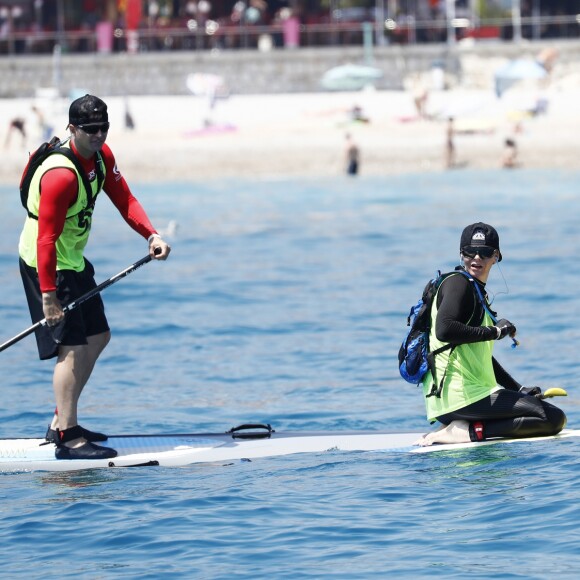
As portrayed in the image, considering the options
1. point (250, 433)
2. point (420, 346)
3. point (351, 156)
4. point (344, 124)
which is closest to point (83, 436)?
point (250, 433)

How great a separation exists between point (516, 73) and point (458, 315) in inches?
1240

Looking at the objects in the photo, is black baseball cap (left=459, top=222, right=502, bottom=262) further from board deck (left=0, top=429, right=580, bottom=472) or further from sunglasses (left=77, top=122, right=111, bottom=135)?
sunglasses (left=77, top=122, right=111, bottom=135)

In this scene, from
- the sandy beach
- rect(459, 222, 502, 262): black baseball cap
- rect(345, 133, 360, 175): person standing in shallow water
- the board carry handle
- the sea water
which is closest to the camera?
the sea water

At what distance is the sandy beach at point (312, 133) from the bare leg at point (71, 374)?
27064 mm

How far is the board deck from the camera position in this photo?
25.9 feet

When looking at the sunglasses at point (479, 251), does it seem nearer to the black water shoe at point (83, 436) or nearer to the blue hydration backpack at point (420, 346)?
the blue hydration backpack at point (420, 346)

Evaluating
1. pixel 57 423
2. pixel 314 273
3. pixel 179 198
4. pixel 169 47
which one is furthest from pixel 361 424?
pixel 169 47

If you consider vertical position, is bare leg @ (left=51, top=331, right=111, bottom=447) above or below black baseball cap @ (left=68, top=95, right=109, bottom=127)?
below

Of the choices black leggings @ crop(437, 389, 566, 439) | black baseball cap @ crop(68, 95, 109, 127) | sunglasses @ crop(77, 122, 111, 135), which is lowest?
black leggings @ crop(437, 389, 566, 439)

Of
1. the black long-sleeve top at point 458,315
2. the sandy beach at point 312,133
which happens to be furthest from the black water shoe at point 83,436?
the sandy beach at point 312,133

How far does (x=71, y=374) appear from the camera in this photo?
762 centimetres

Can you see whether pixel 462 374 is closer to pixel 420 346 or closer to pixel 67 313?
pixel 420 346

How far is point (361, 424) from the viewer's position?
9.54 metres

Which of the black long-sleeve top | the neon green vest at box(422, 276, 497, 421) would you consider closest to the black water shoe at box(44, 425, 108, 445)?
the neon green vest at box(422, 276, 497, 421)
